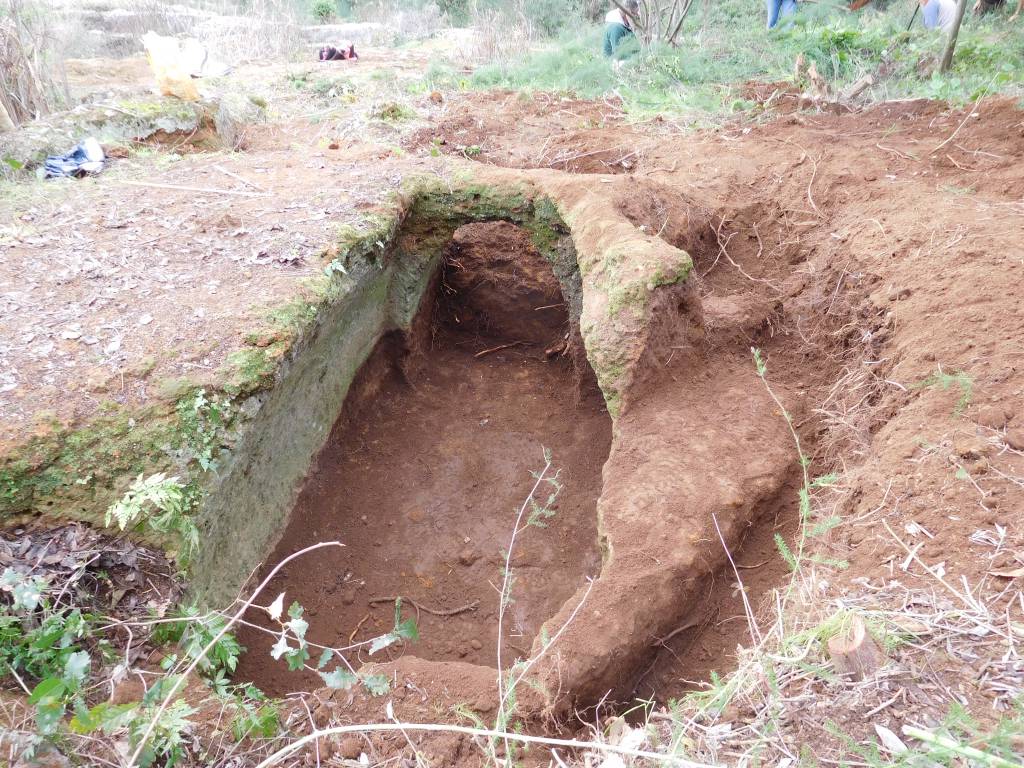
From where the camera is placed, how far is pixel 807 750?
1.62m

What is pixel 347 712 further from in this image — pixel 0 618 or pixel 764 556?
pixel 764 556

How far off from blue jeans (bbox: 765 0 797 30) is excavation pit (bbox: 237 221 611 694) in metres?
6.36

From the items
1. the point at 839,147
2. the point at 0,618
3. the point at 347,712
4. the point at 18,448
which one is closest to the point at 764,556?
the point at 347,712

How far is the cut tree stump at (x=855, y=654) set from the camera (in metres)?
1.72

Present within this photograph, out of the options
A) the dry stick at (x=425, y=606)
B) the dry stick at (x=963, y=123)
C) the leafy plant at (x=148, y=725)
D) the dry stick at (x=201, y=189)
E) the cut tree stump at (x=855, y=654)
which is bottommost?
the dry stick at (x=425, y=606)

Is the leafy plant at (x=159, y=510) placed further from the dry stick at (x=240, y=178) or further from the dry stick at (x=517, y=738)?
the dry stick at (x=240, y=178)

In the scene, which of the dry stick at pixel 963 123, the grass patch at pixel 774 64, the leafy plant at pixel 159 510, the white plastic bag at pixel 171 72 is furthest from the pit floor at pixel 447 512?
the white plastic bag at pixel 171 72

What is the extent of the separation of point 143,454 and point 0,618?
0.77 metres

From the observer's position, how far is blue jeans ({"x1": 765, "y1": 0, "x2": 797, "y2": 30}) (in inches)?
363

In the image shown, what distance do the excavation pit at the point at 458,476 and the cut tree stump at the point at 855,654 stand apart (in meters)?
2.17

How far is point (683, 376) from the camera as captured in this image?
366cm

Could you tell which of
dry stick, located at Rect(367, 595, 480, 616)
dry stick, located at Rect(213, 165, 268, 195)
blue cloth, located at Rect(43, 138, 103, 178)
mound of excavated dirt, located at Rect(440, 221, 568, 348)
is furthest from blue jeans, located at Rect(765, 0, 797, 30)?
dry stick, located at Rect(367, 595, 480, 616)

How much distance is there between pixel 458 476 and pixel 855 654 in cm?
343

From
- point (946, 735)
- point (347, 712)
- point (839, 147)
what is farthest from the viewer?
point (839, 147)
